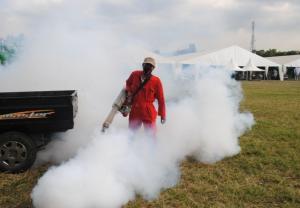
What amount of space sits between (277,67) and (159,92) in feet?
146

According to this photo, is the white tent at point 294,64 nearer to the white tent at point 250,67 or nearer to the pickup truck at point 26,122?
the white tent at point 250,67

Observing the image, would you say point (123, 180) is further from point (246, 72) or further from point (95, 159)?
point (246, 72)

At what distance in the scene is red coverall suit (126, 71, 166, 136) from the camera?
6.18m

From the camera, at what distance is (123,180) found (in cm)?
529

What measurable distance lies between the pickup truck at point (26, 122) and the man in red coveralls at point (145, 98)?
935mm

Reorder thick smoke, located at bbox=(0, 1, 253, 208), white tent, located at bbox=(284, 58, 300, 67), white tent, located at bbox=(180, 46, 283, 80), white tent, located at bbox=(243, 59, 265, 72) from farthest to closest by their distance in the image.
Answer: white tent, located at bbox=(284, 58, 300, 67) → white tent, located at bbox=(243, 59, 265, 72) → white tent, located at bbox=(180, 46, 283, 80) → thick smoke, located at bbox=(0, 1, 253, 208)

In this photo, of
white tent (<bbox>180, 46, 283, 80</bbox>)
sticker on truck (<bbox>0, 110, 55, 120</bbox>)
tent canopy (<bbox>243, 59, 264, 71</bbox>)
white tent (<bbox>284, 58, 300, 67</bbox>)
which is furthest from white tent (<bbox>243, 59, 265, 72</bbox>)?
sticker on truck (<bbox>0, 110, 55, 120</bbox>)

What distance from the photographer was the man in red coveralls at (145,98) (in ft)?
20.2

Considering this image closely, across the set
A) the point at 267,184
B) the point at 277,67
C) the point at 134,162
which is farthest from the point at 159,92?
the point at 277,67

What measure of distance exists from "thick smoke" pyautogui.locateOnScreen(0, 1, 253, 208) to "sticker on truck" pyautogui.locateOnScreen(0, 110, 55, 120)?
2.49 ft

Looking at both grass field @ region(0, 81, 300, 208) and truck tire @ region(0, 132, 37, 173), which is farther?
truck tire @ region(0, 132, 37, 173)

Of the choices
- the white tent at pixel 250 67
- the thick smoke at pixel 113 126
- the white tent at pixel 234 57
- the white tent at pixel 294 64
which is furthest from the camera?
the white tent at pixel 294 64

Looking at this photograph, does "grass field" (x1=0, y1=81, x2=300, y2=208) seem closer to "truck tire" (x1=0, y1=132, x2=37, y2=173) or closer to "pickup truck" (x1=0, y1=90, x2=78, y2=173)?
"truck tire" (x1=0, y1=132, x2=37, y2=173)

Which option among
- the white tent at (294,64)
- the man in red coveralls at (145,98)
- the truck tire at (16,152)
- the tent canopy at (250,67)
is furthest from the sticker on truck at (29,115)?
the white tent at (294,64)
